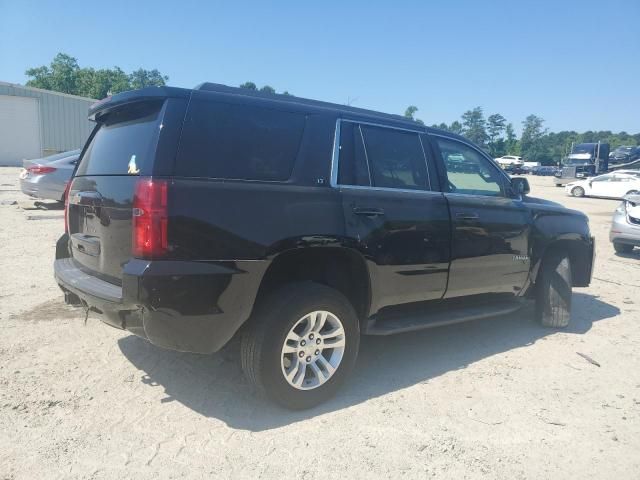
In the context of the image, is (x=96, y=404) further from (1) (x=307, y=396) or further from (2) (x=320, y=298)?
(2) (x=320, y=298)

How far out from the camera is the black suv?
8.95ft

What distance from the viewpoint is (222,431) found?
9.73 ft

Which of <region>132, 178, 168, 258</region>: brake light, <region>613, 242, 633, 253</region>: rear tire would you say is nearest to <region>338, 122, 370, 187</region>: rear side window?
<region>132, 178, 168, 258</region>: brake light

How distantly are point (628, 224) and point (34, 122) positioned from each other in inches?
1400

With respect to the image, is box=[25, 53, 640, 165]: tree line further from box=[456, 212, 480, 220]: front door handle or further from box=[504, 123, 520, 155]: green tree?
box=[456, 212, 480, 220]: front door handle

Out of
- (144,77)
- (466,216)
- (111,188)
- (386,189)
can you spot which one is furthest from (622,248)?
(144,77)

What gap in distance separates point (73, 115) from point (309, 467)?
3846cm

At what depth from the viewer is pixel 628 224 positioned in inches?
374

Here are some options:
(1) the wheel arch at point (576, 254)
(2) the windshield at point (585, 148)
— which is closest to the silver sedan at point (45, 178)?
(1) the wheel arch at point (576, 254)

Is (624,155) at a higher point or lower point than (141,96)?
higher

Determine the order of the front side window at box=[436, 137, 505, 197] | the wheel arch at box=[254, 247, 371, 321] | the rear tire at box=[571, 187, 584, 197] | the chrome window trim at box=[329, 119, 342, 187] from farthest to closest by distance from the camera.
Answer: the rear tire at box=[571, 187, 584, 197]
the front side window at box=[436, 137, 505, 197]
the chrome window trim at box=[329, 119, 342, 187]
the wheel arch at box=[254, 247, 371, 321]

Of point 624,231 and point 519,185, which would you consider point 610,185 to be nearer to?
point 624,231

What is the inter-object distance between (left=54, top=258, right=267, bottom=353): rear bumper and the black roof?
104cm

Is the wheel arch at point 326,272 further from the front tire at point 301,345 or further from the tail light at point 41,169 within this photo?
the tail light at point 41,169
